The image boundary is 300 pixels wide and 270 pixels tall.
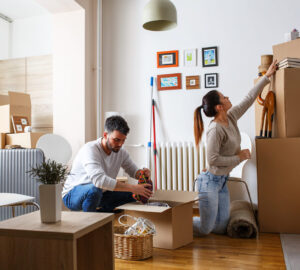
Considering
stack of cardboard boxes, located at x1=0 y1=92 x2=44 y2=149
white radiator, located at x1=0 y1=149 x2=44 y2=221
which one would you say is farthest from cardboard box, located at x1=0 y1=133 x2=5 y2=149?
white radiator, located at x1=0 y1=149 x2=44 y2=221

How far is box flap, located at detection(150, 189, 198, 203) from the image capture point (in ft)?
8.72

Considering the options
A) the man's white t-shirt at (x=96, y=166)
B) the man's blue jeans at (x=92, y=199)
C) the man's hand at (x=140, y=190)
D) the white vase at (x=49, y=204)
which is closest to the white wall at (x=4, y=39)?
the man's white t-shirt at (x=96, y=166)

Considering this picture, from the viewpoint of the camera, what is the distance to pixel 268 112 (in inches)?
117

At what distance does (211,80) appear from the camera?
3.91 meters

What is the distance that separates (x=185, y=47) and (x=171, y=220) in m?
2.30

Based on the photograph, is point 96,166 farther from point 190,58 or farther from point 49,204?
point 190,58

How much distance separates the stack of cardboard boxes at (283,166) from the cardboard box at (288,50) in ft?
0.85

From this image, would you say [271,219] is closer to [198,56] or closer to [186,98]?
[186,98]

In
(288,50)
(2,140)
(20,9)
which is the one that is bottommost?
(2,140)

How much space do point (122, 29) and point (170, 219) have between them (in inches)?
108

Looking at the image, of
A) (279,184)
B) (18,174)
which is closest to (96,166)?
(18,174)

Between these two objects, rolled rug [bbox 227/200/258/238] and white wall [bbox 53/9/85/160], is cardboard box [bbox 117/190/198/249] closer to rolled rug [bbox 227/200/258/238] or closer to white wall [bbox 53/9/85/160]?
rolled rug [bbox 227/200/258/238]

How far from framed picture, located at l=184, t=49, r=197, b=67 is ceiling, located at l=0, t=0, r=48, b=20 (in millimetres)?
2087

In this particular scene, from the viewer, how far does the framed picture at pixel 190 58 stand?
3998mm
